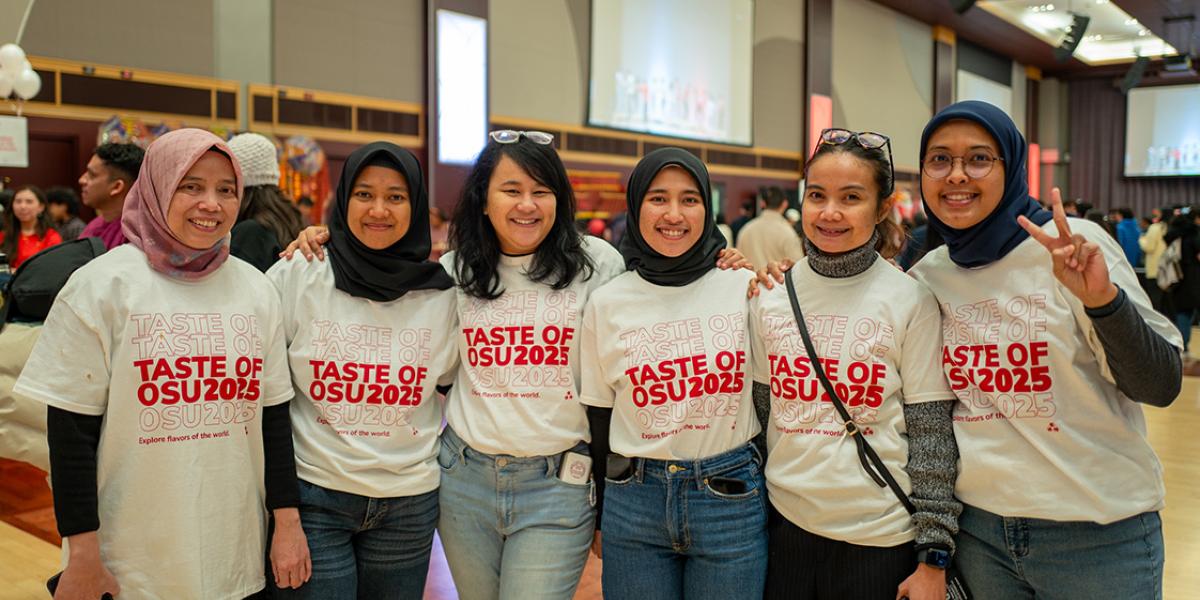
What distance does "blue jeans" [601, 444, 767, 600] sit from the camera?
1.96 metres

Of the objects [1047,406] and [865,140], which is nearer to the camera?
[1047,406]

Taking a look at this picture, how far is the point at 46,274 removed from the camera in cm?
252

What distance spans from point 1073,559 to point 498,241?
58.3 inches

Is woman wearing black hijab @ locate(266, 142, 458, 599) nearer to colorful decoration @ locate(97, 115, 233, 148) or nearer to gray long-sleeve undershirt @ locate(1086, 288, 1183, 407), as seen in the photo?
gray long-sleeve undershirt @ locate(1086, 288, 1183, 407)

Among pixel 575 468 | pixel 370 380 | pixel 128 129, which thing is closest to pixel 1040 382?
pixel 575 468

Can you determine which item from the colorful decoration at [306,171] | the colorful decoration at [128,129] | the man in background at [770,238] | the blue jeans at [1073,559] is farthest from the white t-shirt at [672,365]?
the colorful decoration at [306,171]

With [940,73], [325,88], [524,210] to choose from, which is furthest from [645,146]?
[524,210]

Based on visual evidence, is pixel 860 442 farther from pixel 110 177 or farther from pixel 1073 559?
pixel 110 177

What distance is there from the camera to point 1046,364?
5.82 feet

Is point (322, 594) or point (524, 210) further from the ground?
point (524, 210)

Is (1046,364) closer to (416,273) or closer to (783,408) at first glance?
(783,408)

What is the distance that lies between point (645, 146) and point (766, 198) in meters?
5.83

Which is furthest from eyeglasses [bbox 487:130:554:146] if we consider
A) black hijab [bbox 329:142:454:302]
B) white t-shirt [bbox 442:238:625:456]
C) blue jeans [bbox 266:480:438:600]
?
blue jeans [bbox 266:480:438:600]

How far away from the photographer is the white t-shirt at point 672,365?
201 centimetres
